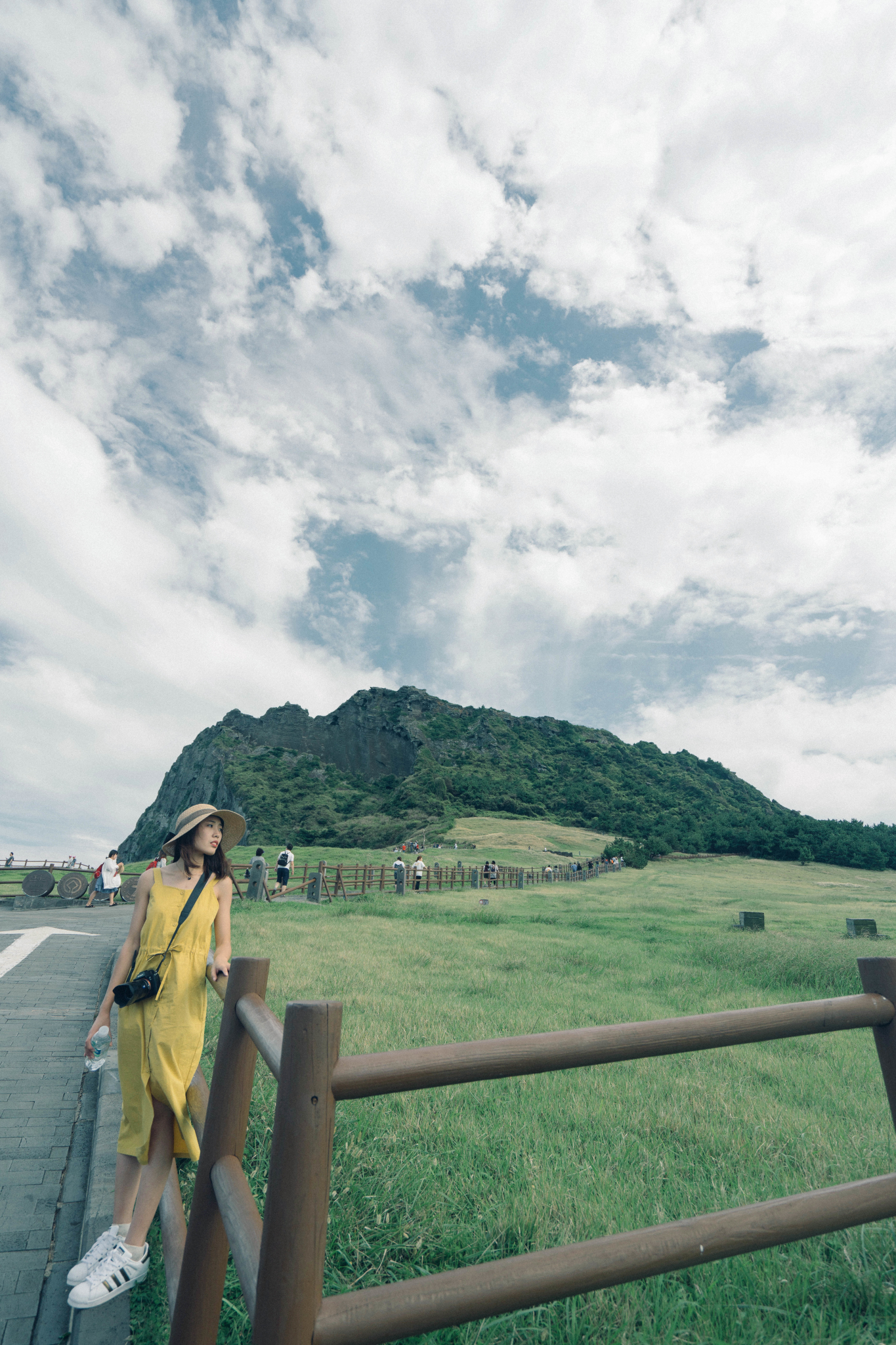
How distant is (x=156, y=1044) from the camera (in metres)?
2.84

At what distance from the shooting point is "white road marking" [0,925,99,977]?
930 centimetres

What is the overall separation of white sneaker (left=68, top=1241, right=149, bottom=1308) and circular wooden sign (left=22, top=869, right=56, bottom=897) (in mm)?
18556

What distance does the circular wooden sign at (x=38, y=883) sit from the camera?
726 inches

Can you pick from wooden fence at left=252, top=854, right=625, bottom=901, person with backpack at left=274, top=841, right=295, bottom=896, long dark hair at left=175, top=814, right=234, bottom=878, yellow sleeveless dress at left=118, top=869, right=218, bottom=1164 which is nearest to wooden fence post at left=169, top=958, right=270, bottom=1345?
yellow sleeveless dress at left=118, top=869, right=218, bottom=1164

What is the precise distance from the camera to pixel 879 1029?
195 centimetres

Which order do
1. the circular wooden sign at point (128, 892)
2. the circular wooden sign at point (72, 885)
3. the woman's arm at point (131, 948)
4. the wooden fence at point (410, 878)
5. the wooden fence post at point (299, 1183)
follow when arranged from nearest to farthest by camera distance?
the wooden fence post at point (299, 1183), the woman's arm at point (131, 948), the circular wooden sign at point (72, 885), the circular wooden sign at point (128, 892), the wooden fence at point (410, 878)

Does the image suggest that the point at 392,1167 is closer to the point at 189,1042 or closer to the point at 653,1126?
the point at 189,1042

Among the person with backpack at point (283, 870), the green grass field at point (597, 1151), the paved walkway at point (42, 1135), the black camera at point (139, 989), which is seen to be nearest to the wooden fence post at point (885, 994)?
the green grass field at point (597, 1151)

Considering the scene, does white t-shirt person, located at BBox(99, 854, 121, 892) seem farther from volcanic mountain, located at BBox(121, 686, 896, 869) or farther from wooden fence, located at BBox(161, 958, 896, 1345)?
volcanic mountain, located at BBox(121, 686, 896, 869)

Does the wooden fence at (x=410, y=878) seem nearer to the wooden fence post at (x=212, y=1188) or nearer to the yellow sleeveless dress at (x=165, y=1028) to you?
the yellow sleeveless dress at (x=165, y=1028)

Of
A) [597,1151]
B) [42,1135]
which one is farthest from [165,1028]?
[597,1151]

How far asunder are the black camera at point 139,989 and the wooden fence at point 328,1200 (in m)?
0.90

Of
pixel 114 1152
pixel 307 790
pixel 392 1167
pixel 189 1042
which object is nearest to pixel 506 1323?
pixel 392 1167

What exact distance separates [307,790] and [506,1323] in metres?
130
